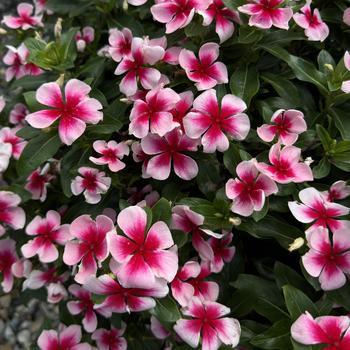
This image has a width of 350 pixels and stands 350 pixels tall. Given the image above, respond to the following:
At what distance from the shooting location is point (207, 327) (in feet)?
4.17

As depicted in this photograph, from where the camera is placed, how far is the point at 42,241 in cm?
146

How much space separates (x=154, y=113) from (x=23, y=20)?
37.0 inches

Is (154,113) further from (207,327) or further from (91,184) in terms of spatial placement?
(207,327)

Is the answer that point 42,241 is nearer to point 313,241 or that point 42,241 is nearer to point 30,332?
point 313,241

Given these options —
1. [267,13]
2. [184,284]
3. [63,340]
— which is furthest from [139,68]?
[63,340]

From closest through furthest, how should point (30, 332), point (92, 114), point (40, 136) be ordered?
point (92, 114) < point (40, 136) < point (30, 332)

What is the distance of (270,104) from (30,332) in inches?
67.8

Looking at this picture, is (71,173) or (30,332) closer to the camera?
(71,173)

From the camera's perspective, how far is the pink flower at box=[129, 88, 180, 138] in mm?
1255

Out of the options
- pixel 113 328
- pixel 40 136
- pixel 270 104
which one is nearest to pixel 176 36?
pixel 270 104

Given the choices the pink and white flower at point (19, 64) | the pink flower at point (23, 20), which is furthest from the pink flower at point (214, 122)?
the pink flower at point (23, 20)

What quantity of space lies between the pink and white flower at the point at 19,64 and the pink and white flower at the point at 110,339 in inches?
36.2

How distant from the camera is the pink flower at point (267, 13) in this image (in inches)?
52.6

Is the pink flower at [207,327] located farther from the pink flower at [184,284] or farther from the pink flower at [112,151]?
the pink flower at [112,151]
